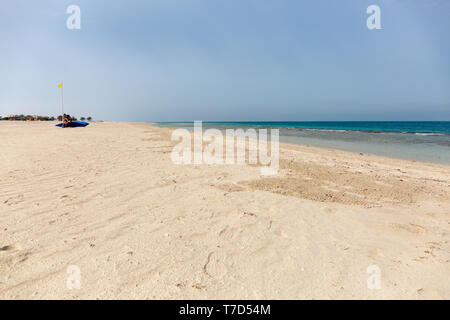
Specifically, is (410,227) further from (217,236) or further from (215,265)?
(215,265)

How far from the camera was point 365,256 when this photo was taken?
2670 millimetres

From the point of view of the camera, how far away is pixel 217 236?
3037 mm

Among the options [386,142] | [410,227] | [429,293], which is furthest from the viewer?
[386,142]

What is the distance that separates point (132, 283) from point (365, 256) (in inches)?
97.8

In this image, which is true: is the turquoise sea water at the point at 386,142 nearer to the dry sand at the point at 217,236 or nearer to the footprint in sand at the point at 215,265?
the dry sand at the point at 217,236

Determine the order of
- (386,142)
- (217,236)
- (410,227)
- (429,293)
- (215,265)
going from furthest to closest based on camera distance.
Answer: (386,142) → (410,227) → (217,236) → (215,265) → (429,293)

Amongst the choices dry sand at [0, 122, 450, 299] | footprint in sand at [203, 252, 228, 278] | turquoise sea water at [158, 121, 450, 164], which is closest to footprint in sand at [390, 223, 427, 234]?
dry sand at [0, 122, 450, 299]

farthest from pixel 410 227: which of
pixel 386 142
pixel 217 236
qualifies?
pixel 386 142

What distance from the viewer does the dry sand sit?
2.14 m

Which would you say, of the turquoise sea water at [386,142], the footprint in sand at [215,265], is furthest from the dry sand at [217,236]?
the turquoise sea water at [386,142]

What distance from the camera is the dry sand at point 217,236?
214 cm
